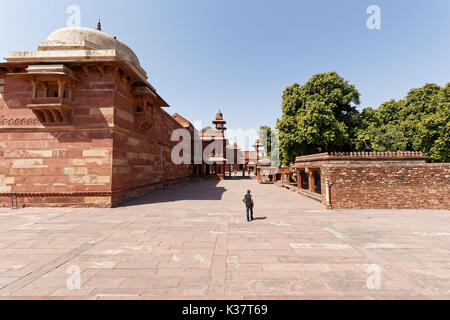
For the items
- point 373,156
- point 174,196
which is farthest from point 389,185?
point 174,196

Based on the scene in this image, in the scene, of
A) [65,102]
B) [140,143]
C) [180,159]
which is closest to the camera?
[65,102]

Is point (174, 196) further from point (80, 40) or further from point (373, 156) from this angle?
point (373, 156)

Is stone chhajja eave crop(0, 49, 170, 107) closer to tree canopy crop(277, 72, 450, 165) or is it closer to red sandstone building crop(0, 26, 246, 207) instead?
red sandstone building crop(0, 26, 246, 207)

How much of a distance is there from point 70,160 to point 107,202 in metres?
3.13

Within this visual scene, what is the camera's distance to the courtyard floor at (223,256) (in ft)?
11.2

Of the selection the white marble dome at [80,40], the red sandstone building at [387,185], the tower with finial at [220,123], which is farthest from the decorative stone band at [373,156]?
the tower with finial at [220,123]

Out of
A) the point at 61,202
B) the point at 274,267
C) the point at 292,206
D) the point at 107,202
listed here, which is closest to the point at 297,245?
the point at 274,267

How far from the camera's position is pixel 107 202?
396 inches

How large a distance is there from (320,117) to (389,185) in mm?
9916

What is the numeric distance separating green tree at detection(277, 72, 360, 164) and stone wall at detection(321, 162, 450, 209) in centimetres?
844

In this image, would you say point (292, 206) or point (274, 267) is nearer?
point (274, 267)

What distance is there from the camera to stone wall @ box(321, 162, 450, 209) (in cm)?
1045
